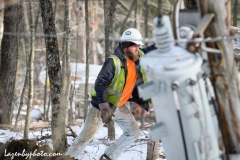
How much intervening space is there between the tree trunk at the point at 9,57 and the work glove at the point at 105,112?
15.5ft

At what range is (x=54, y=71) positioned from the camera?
7609 mm

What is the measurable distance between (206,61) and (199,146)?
0.88 metres

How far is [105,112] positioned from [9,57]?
5.49 meters

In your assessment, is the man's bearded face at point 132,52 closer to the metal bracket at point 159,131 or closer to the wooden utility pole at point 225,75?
the wooden utility pole at point 225,75

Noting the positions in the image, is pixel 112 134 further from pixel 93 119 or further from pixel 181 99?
pixel 181 99

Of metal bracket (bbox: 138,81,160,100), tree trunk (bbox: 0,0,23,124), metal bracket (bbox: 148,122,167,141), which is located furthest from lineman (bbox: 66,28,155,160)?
tree trunk (bbox: 0,0,23,124)

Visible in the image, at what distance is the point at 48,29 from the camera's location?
7508 mm

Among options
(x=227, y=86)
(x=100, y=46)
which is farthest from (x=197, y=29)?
(x=100, y=46)

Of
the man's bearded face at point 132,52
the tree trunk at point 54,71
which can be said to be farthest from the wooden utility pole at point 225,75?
the tree trunk at point 54,71

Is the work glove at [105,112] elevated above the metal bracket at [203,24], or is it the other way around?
the metal bracket at [203,24]

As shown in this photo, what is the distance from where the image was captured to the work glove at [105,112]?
6930 millimetres

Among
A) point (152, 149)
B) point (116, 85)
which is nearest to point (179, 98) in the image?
point (116, 85)

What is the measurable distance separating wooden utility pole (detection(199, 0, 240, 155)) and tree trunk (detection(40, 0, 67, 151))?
2892mm

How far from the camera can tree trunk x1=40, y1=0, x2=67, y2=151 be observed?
749 centimetres
